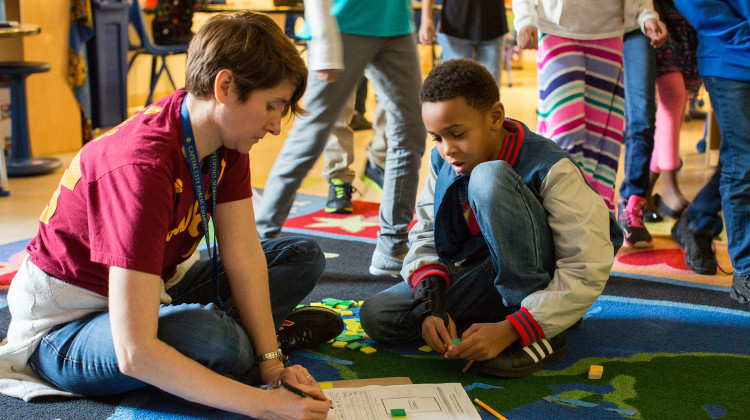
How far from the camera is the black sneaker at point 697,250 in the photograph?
233cm

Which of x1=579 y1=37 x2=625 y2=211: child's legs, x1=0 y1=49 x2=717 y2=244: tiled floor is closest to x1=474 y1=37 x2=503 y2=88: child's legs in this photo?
x1=0 y1=49 x2=717 y2=244: tiled floor

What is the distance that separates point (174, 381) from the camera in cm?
117

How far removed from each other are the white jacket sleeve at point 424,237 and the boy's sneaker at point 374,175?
4.39ft

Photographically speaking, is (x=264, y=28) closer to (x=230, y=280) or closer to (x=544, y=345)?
(x=230, y=280)

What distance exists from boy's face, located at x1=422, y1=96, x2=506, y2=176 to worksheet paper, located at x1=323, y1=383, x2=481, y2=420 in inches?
19.3

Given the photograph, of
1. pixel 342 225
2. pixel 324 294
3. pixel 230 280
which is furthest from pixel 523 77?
pixel 230 280

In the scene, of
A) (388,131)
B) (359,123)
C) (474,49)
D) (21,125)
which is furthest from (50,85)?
(388,131)

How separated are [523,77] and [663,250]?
6.93 meters

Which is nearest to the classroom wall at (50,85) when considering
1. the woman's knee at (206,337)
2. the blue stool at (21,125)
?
the blue stool at (21,125)

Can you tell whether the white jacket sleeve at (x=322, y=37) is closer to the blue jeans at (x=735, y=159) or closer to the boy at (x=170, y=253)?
the boy at (x=170, y=253)

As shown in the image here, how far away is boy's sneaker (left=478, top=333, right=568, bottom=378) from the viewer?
1562mm

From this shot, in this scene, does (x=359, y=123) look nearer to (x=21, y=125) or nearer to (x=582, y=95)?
(x=21, y=125)

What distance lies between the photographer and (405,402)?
1394mm

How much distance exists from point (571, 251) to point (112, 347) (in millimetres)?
938
